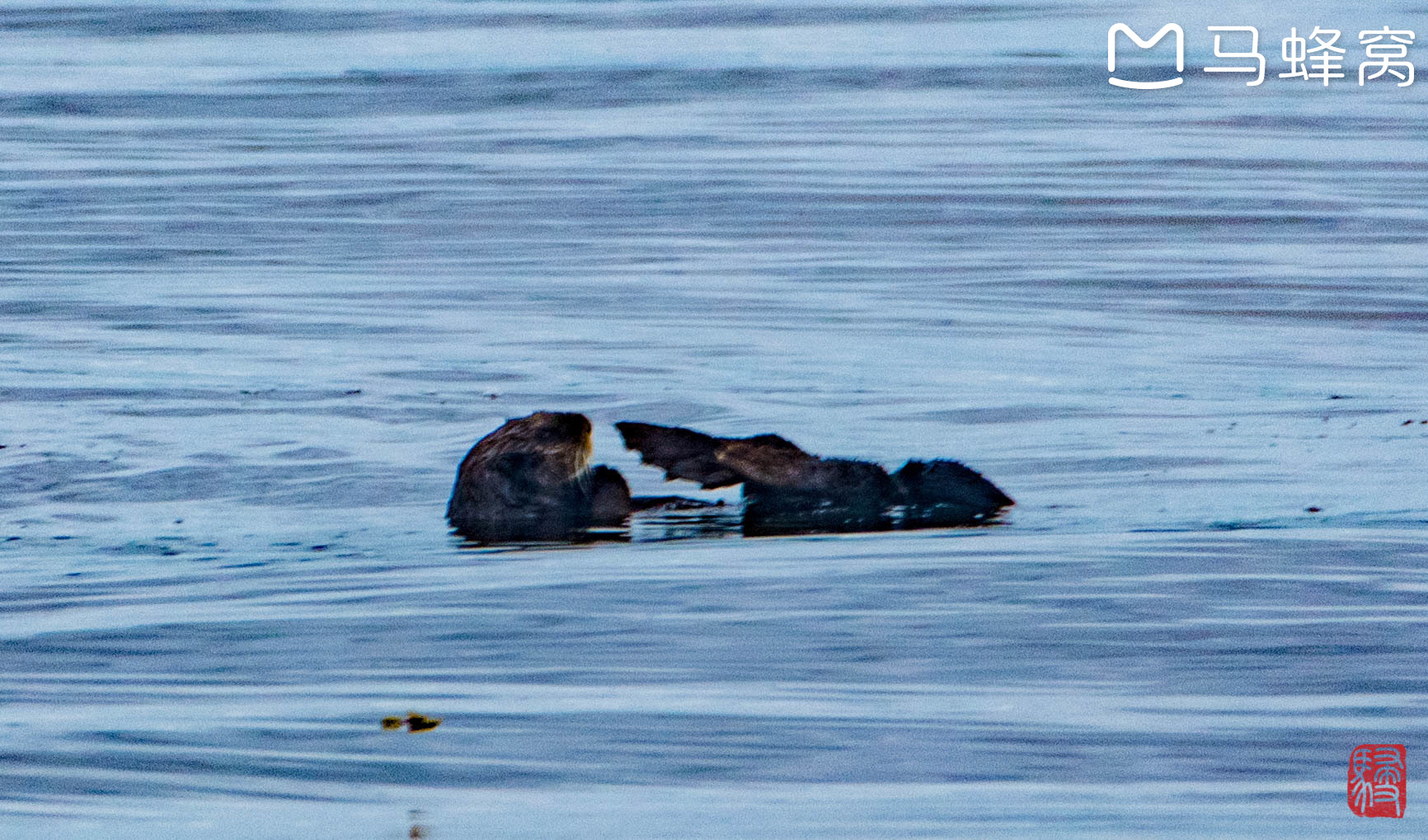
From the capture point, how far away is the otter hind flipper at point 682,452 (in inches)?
291

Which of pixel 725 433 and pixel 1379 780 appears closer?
pixel 1379 780

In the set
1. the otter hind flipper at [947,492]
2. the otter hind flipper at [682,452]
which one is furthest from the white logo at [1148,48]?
the otter hind flipper at [682,452]

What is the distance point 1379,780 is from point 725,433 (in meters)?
4.76

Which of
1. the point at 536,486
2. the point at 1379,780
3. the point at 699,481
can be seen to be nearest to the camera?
the point at 1379,780

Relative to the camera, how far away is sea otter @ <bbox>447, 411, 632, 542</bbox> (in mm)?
7629

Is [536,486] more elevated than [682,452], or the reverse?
A: [682,452]

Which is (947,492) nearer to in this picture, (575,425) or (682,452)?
(682,452)

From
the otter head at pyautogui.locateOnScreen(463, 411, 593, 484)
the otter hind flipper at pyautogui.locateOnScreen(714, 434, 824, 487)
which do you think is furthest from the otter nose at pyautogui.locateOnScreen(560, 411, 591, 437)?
the otter hind flipper at pyautogui.locateOnScreen(714, 434, 824, 487)

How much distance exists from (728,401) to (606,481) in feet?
7.52

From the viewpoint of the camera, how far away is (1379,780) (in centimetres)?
489

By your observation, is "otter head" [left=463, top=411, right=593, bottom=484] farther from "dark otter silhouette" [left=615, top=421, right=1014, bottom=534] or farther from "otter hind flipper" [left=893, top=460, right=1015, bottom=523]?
"otter hind flipper" [left=893, top=460, right=1015, bottom=523]

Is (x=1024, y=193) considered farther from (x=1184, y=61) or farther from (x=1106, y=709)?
(x=1106, y=709)

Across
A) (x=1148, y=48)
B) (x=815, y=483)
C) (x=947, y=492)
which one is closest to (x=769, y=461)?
(x=815, y=483)

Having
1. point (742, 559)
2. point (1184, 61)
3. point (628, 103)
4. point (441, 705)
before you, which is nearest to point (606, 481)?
point (742, 559)
